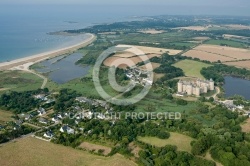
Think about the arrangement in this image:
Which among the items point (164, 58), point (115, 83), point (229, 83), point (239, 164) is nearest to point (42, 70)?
point (115, 83)

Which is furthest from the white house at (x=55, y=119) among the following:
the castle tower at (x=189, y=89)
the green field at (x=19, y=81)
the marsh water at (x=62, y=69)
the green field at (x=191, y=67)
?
the green field at (x=191, y=67)

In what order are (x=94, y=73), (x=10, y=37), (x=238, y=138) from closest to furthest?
1. (x=238, y=138)
2. (x=94, y=73)
3. (x=10, y=37)

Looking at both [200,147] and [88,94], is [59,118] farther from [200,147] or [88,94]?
[200,147]

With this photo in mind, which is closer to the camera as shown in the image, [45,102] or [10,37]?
[45,102]

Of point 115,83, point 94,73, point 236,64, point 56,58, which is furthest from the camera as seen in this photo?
point 56,58

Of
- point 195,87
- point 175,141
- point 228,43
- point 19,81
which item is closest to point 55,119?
point 175,141

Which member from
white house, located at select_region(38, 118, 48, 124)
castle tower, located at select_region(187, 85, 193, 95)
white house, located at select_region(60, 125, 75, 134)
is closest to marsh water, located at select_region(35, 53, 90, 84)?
white house, located at select_region(38, 118, 48, 124)
